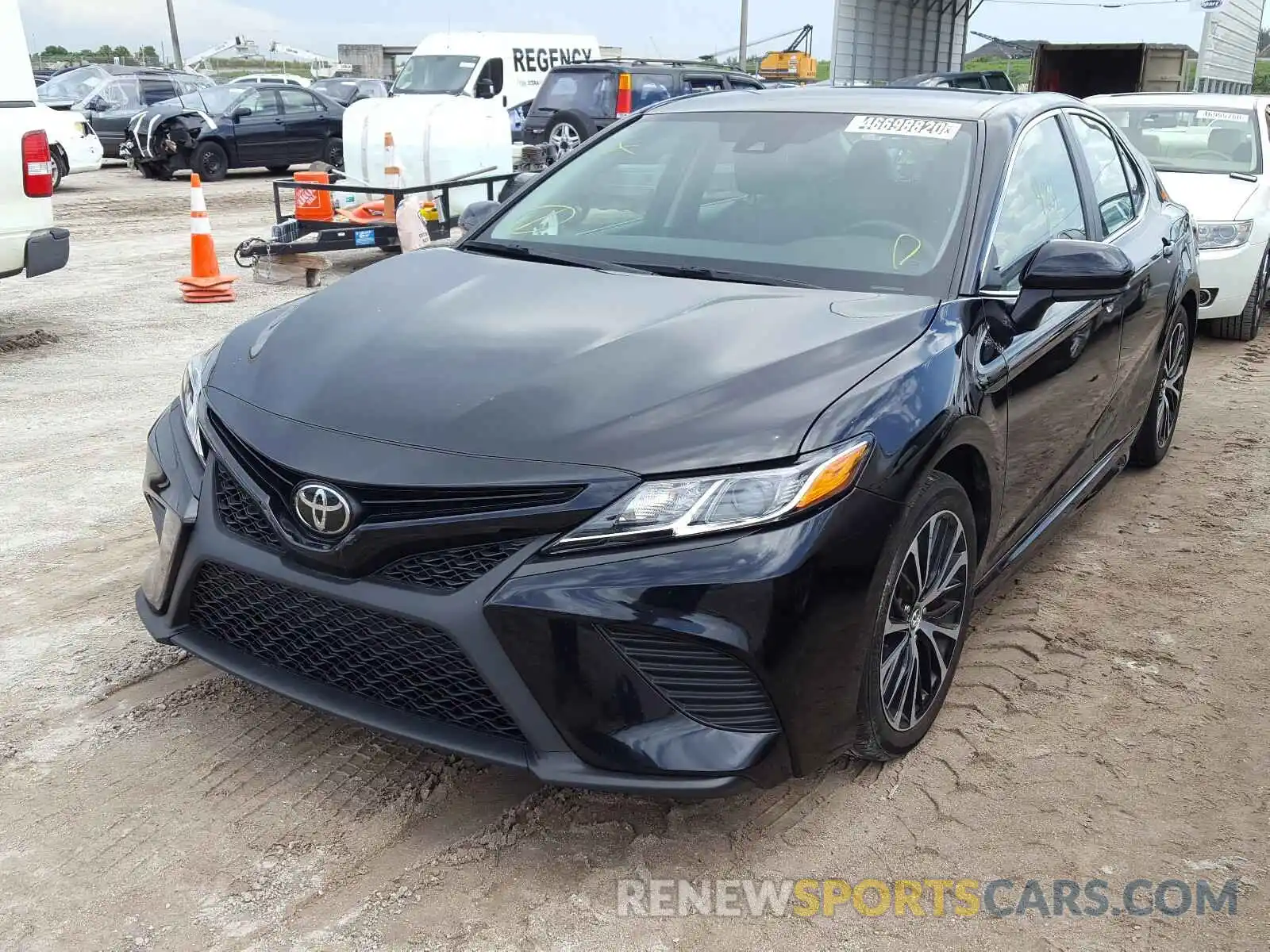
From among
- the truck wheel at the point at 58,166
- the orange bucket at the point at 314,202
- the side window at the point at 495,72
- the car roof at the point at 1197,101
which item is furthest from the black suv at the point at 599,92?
the car roof at the point at 1197,101

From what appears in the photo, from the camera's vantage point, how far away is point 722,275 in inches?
127

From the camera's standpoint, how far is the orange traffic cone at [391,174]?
31.8ft

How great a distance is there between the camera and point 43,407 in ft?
19.8

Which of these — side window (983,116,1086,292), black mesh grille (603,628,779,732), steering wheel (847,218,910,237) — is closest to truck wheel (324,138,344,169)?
side window (983,116,1086,292)

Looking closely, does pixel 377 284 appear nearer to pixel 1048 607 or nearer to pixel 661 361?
pixel 661 361

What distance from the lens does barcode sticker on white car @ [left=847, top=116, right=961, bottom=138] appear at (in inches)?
138

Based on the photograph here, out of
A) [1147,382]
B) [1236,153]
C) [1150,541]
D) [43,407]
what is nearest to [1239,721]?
[1150,541]

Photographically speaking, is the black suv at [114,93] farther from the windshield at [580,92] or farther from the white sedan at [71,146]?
the windshield at [580,92]

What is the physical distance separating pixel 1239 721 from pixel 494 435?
2.21 metres

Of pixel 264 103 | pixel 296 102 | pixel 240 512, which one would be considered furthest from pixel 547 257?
pixel 296 102

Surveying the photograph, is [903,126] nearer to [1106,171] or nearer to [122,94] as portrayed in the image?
[1106,171]

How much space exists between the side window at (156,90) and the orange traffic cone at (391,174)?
42.9ft

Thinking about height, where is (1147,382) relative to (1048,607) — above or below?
above

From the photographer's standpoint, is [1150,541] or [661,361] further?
[1150,541]
